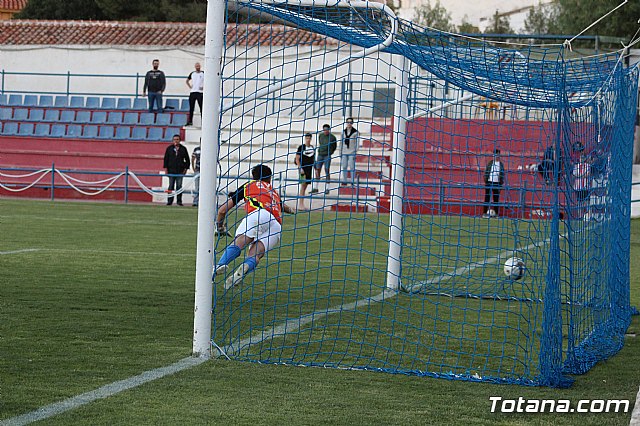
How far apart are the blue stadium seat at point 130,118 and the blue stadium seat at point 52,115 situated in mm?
2283

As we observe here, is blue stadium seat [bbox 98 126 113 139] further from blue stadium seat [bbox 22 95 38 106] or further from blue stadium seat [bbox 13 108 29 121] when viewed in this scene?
blue stadium seat [bbox 22 95 38 106]

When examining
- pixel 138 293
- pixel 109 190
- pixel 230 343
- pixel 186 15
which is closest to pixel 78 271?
pixel 138 293

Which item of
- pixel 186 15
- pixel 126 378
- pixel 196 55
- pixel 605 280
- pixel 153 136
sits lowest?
pixel 126 378

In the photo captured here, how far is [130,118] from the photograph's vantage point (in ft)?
105

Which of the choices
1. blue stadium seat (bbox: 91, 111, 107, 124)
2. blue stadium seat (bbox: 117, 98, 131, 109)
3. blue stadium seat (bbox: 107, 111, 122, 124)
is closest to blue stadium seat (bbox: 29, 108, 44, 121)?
→ blue stadium seat (bbox: 91, 111, 107, 124)

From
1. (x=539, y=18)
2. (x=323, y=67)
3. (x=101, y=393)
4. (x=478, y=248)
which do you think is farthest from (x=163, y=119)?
(x=539, y=18)

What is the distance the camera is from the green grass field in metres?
5.39

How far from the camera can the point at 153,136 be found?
3097 centimetres

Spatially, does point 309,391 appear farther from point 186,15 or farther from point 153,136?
point 186,15

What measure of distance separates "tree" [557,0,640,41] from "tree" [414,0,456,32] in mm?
17317

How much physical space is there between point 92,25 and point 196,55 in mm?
5371

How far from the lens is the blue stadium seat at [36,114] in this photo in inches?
1287

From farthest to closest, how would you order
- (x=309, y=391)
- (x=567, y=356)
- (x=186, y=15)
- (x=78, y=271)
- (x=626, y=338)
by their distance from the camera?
(x=186, y=15)
(x=78, y=271)
(x=626, y=338)
(x=567, y=356)
(x=309, y=391)

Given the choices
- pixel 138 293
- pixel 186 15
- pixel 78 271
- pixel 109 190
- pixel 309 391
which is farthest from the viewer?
pixel 186 15
